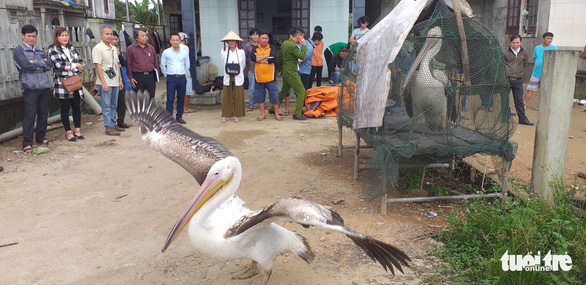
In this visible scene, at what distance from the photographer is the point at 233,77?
913 centimetres

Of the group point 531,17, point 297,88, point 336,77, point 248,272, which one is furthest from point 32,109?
point 531,17

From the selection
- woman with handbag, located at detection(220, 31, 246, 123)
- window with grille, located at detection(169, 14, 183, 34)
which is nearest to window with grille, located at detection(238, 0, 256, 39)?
woman with handbag, located at detection(220, 31, 246, 123)

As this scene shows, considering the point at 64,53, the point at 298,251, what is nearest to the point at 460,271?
the point at 298,251

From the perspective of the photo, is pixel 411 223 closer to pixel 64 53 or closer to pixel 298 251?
pixel 298 251

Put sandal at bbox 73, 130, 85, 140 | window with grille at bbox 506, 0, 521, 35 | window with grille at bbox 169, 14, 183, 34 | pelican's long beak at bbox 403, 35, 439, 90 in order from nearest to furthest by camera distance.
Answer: pelican's long beak at bbox 403, 35, 439, 90 → sandal at bbox 73, 130, 85, 140 → window with grille at bbox 506, 0, 521, 35 → window with grille at bbox 169, 14, 183, 34

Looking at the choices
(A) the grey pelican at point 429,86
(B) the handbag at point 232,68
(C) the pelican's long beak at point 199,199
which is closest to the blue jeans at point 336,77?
(B) the handbag at point 232,68

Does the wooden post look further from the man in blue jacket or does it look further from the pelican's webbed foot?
the man in blue jacket

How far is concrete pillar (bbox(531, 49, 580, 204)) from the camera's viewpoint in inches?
163

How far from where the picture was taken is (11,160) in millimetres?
6621

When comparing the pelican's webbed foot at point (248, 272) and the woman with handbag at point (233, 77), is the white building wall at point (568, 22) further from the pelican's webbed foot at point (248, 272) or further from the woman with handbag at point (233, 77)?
the pelican's webbed foot at point (248, 272)

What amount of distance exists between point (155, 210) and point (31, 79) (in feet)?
12.0

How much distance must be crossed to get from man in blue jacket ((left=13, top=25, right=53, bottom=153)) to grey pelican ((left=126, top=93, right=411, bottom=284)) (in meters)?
4.38

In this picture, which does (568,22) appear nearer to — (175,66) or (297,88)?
(297,88)

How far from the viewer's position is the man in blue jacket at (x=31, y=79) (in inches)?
265
